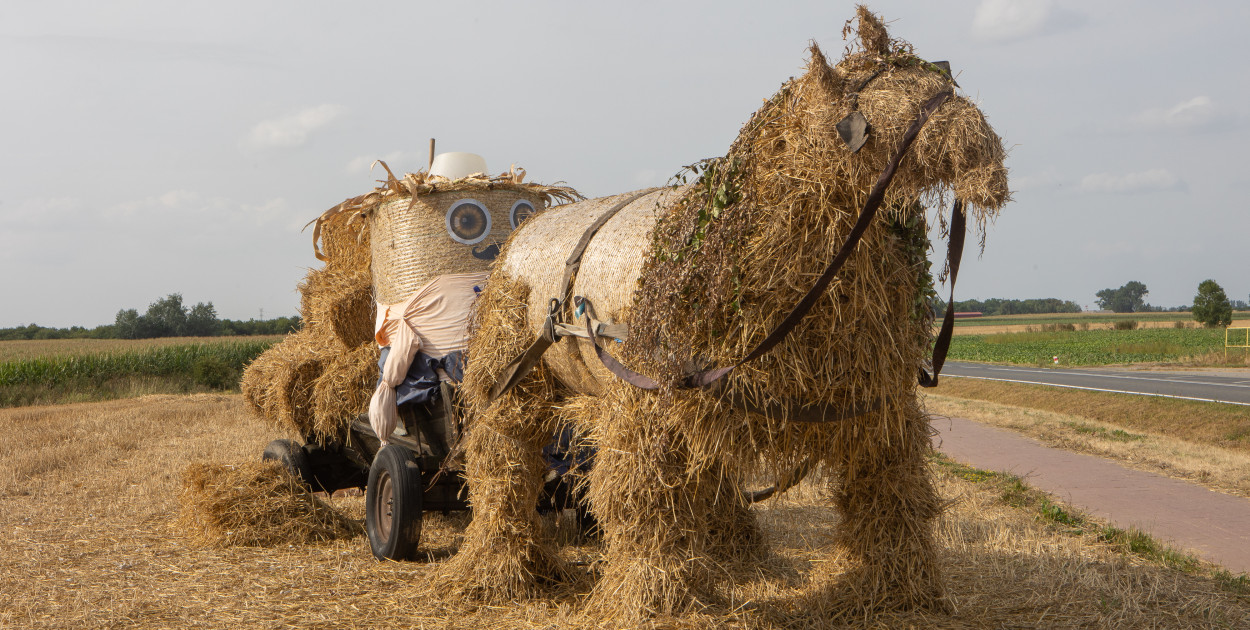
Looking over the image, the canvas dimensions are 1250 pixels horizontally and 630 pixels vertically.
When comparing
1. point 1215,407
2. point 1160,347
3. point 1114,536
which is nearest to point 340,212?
point 1114,536

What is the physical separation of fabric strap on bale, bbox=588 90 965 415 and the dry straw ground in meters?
1.05

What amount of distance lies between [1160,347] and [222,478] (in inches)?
1548

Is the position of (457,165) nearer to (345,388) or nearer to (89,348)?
(345,388)

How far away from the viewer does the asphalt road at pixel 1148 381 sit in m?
17.3

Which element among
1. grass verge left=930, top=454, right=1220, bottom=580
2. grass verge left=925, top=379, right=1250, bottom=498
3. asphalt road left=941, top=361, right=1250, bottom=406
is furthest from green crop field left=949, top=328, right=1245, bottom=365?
grass verge left=930, top=454, right=1220, bottom=580

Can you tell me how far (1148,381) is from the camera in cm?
2177

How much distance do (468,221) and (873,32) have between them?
10.9 ft

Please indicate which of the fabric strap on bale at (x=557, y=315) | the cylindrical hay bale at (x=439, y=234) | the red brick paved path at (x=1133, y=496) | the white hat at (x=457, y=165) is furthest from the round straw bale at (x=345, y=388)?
the red brick paved path at (x=1133, y=496)

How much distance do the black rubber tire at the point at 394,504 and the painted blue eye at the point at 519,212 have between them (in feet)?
5.95

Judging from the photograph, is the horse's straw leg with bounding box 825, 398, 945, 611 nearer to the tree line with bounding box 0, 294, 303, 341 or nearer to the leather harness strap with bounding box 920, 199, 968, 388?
the leather harness strap with bounding box 920, 199, 968, 388

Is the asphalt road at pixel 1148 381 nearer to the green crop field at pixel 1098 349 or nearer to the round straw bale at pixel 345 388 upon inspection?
the green crop field at pixel 1098 349

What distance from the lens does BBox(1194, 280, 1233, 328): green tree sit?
50000 mm

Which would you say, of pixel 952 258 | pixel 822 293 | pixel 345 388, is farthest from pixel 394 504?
pixel 952 258

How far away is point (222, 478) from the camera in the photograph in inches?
285
